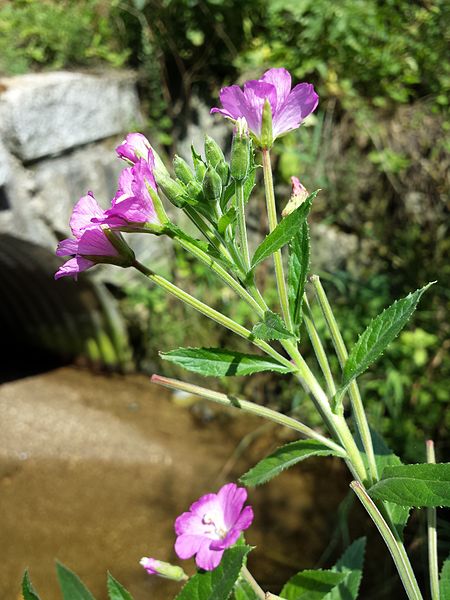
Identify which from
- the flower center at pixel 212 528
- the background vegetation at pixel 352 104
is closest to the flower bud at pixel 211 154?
the flower center at pixel 212 528

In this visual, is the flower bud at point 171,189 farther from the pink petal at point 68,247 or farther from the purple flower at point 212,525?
the purple flower at point 212,525

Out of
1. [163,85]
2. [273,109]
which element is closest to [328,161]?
[163,85]

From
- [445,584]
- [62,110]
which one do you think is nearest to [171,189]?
[445,584]

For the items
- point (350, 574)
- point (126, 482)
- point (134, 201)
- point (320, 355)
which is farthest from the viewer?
point (126, 482)

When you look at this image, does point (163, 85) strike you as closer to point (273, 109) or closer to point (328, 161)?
point (328, 161)

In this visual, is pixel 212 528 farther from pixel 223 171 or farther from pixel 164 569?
pixel 223 171

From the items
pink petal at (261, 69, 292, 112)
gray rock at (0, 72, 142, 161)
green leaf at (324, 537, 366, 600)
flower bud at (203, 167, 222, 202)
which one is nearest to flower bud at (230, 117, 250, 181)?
flower bud at (203, 167, 222, 202)
